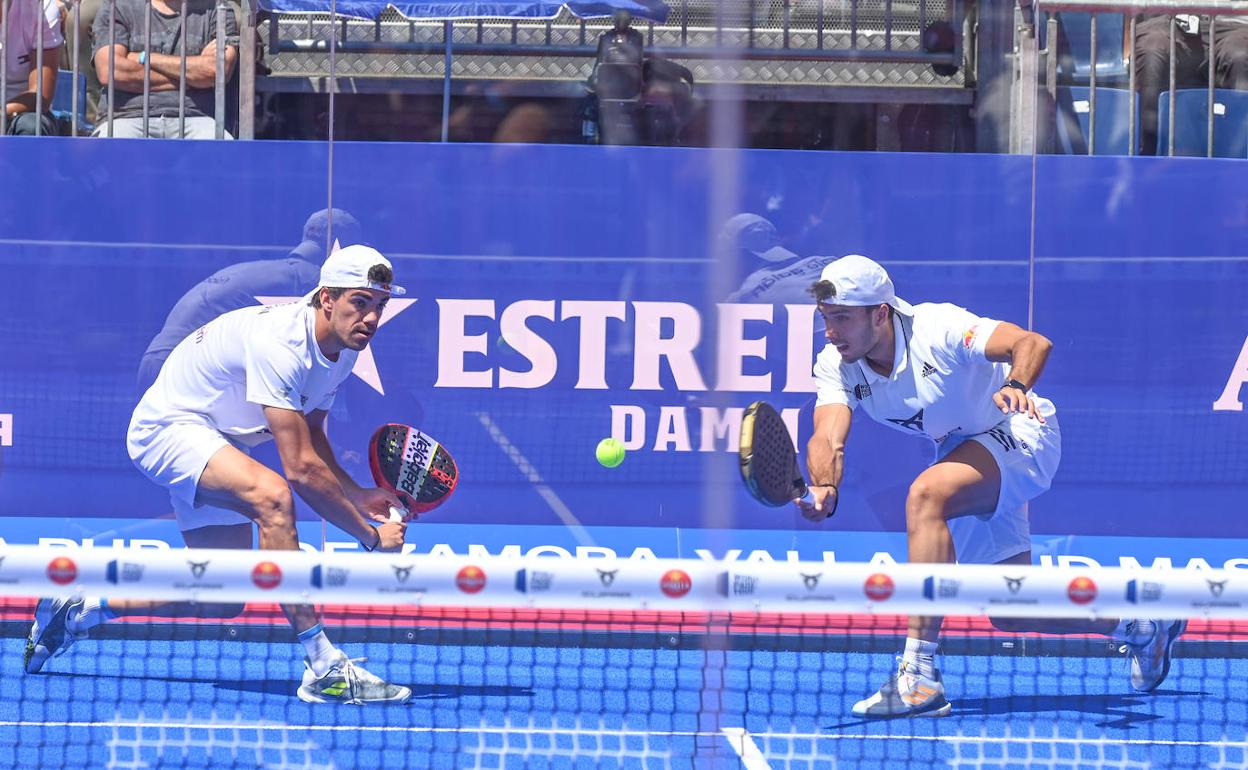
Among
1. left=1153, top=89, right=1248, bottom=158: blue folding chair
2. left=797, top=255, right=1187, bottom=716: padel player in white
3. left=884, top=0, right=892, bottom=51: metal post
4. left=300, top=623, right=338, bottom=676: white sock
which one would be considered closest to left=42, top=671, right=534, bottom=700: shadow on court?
left=300, top=623, right=338, bottom=676: white sock

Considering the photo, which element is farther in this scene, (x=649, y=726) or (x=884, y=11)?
(x=884, y=11)

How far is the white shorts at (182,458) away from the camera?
544 cm

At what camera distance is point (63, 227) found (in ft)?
21.6

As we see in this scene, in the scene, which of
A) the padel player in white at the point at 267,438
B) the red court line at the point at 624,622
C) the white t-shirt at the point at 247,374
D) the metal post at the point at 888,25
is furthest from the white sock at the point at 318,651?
the metal post at the point at 888,25

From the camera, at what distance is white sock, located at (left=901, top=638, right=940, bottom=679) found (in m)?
5.15

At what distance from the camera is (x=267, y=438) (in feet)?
18.9

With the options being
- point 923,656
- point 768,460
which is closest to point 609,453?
point 768,460

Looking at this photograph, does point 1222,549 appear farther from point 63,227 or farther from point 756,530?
point 63,227

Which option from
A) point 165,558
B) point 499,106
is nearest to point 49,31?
point 499,106

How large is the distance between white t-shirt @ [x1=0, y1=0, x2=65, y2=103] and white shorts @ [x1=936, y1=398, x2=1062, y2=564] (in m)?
4.08

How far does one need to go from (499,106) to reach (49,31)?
1.89 meters

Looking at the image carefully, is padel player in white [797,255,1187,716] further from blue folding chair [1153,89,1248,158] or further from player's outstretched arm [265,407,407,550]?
blue folding chair [1153,89,1248,158]

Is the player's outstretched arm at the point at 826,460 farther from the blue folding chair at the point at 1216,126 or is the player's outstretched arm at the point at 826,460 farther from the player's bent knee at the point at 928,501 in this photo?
the blue folding chair at the point at 1216,126

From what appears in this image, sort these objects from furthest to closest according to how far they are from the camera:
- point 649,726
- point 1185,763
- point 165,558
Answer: point 649,726, point 1185,763, point 165,558
